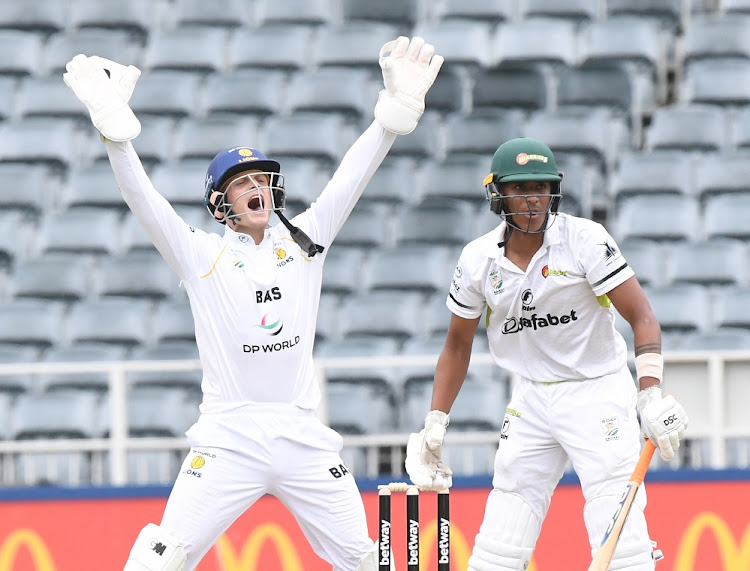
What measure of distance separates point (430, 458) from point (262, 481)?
0.76 m

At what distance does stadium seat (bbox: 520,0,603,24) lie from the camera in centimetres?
1201

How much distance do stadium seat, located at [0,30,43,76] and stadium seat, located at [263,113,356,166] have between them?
2.52 meters

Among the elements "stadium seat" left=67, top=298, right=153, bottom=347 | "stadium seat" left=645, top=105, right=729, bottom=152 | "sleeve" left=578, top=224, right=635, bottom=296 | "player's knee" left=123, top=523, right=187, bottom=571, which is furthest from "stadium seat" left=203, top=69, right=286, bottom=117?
"player's knee" left=123, top=523, right=187, bottom=571

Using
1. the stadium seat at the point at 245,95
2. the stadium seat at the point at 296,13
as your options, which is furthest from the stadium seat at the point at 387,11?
the stadium seat at the point at 245,95

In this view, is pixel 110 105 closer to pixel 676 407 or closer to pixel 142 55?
pixel 676 407

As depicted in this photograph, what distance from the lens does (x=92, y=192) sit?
11125mm

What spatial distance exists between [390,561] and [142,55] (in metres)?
8.21

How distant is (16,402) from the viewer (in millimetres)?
9586

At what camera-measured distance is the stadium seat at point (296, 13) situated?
12539 millimetres

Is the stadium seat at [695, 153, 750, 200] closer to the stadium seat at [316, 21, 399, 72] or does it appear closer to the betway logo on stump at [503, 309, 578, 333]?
the stadium seat at [316, 21, 399, 72]

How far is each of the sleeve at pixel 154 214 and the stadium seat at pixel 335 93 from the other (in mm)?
6250

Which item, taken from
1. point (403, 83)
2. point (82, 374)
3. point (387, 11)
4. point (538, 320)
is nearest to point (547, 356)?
point (538, 320)

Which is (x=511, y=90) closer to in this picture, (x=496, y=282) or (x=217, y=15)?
(x=217, y=15)

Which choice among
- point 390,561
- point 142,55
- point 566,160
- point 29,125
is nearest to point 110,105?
point 390,561
